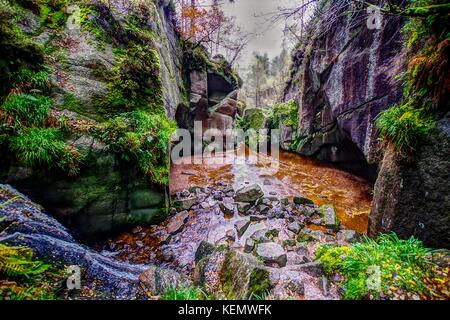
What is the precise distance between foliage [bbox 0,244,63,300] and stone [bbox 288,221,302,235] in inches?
177

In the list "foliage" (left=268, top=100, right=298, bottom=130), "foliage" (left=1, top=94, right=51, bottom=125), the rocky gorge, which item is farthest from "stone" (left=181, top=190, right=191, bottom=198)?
"foliage" (left=268, top=100, right=298, bottom=130)

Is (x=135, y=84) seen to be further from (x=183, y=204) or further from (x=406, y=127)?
(x=406, y=127)

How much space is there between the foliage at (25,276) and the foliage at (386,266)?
3332 millimetres

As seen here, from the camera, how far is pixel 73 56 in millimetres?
5621

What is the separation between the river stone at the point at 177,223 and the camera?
16.4 feet

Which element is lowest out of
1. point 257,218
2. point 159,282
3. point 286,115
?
point 159,282

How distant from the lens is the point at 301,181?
8828 mm

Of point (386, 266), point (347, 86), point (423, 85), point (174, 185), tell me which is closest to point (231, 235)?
point (386, 266)

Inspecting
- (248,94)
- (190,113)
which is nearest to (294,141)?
(190,113)

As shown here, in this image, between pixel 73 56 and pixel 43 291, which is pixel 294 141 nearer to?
pixel 73 56

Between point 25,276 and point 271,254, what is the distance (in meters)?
3.44

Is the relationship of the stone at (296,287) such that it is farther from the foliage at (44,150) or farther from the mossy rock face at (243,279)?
the foliage at (44,150)

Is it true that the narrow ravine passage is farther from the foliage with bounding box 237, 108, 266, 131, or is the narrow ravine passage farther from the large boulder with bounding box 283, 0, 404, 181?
the foliage with bounding box 237, 108, 266, 131
